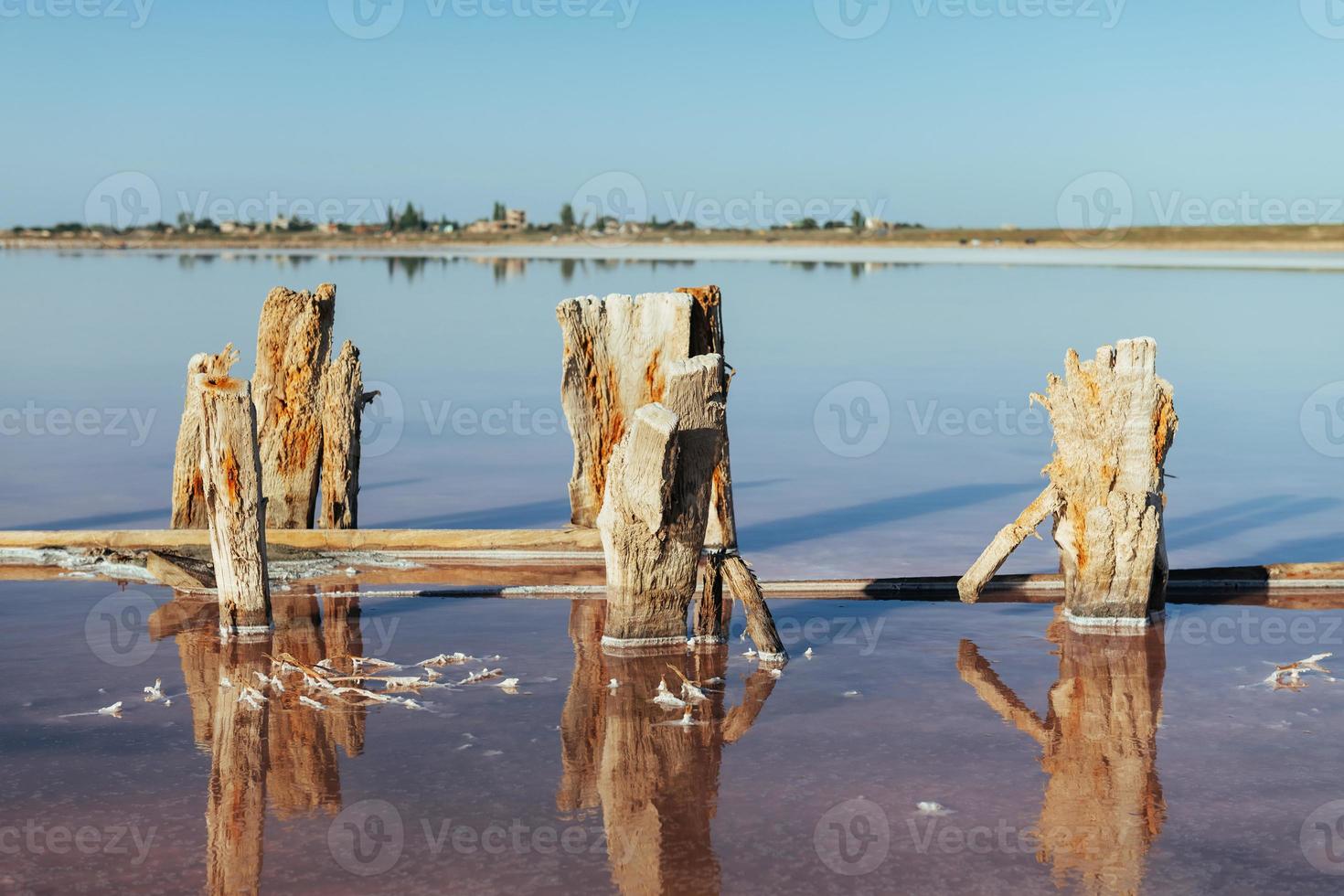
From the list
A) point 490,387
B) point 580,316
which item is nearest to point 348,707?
point 580,316

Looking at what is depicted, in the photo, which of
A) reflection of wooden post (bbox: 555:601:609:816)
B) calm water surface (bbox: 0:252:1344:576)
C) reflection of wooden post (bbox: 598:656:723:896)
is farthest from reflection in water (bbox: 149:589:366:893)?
calm water surface (bbox: 0:252:1344:576)

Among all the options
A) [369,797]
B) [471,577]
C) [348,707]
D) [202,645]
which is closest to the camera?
[369,797]

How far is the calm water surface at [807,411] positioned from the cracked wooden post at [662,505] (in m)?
2.69

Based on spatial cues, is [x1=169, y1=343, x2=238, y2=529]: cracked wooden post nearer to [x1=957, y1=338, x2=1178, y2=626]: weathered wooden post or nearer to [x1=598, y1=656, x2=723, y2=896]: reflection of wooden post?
[x1=598, y1=656, x2=723, y2=896]: reflection of wooden post

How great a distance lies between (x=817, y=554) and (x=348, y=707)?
201 inches

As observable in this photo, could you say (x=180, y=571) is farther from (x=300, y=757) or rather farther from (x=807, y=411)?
(x=807, y=411)

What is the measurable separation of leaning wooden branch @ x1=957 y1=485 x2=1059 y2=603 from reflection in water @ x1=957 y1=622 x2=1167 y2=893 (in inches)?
21.2

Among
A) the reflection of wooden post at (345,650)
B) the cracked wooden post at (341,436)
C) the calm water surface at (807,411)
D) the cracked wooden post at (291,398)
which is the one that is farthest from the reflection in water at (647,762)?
the cracked wooden post at (291,398)

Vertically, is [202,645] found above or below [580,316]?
below

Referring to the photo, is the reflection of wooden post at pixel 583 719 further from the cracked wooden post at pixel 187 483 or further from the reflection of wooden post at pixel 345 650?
the cracked wooden post at pixel 187 483

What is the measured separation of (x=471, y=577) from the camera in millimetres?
11227

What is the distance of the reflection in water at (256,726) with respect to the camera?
6.46 metres

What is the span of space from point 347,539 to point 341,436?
0.89 meters

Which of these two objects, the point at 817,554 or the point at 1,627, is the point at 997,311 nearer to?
the point at 817,554
